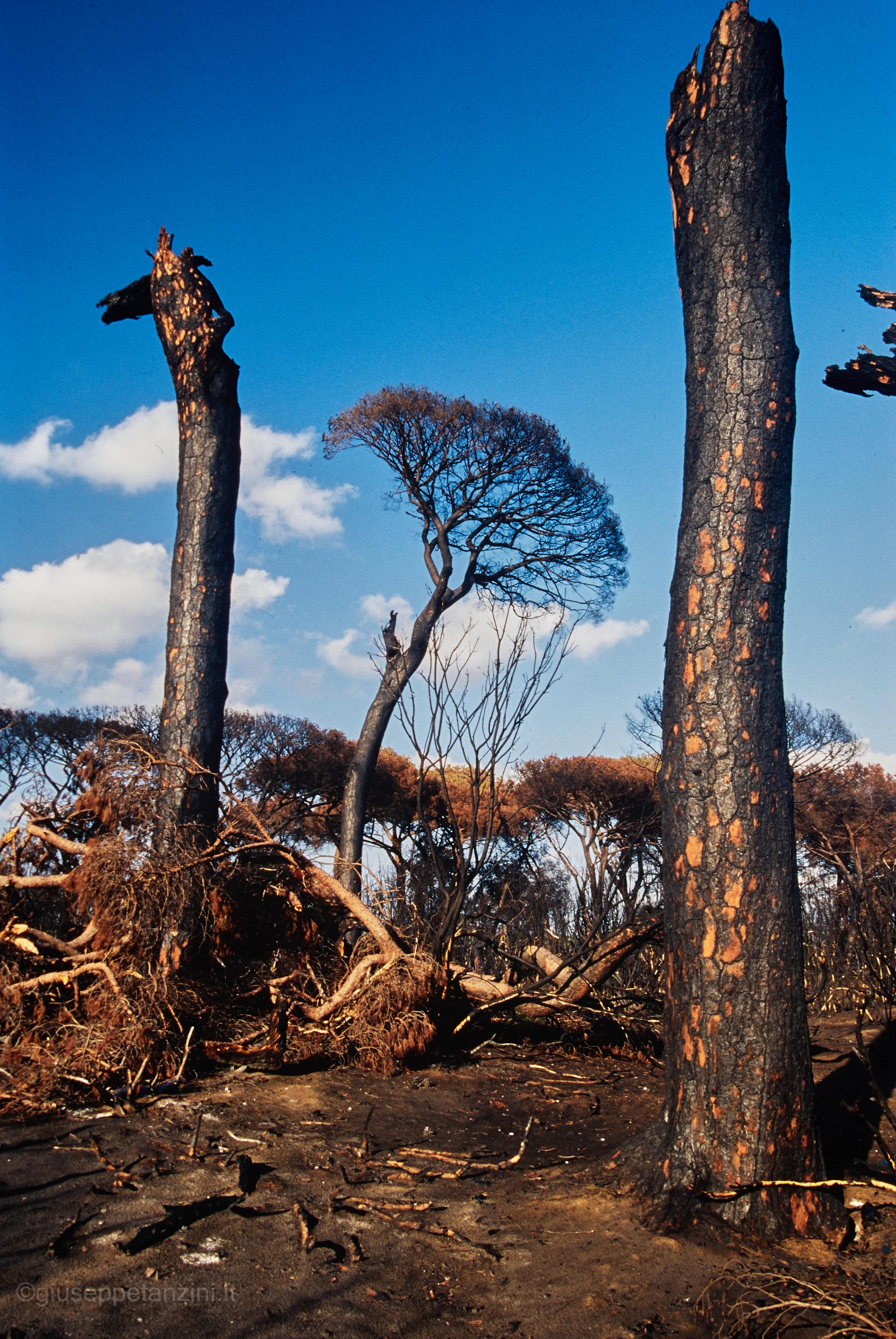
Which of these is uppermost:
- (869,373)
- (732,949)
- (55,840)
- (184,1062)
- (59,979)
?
(869,373)

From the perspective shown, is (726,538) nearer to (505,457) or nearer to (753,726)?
(753,726)

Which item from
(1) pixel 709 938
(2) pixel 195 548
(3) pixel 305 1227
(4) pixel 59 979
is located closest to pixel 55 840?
(4) pixel 59 979

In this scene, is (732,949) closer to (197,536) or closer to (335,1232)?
(335,1232)

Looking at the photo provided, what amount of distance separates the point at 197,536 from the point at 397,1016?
3.58 meters

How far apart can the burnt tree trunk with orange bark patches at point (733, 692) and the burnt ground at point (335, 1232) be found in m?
0.33

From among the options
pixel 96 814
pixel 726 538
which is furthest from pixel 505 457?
pixel 726 538

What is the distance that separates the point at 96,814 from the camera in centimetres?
532

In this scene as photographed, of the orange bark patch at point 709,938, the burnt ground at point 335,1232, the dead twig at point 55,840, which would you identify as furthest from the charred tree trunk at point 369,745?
the orange bark patch at point 709,938

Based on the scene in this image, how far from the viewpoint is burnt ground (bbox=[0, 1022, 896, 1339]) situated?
2197mm

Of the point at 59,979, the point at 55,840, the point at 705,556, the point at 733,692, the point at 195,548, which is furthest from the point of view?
the point at 195,548

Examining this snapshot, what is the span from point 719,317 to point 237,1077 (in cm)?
435

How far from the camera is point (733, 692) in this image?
10.2 ft

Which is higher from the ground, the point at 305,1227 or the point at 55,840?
the point at 55,840

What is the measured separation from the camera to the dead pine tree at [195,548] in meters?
5.37
